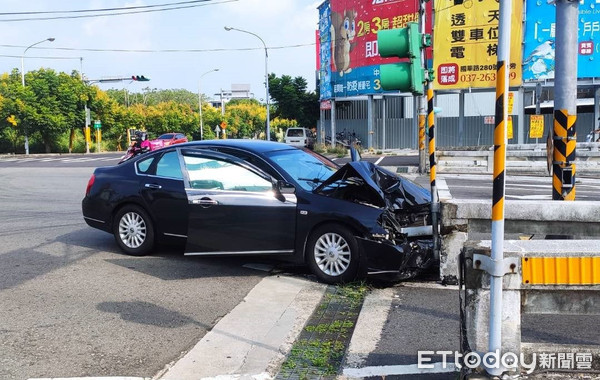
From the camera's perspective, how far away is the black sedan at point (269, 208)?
630 cm

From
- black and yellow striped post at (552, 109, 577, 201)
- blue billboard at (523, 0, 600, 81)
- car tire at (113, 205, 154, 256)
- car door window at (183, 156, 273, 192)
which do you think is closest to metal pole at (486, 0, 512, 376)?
car door window at (183, 156, 273, 192)

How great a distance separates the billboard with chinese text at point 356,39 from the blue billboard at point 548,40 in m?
5.95

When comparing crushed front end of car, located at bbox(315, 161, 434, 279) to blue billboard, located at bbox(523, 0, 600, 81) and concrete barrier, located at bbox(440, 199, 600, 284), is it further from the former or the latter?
blue billboard, located at bbox(523, 0, 600, 81)

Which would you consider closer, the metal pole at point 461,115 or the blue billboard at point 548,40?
the blue billboard at point 548,40

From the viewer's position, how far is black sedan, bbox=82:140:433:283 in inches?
248

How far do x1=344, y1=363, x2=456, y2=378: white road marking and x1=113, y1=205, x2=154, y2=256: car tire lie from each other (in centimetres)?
415

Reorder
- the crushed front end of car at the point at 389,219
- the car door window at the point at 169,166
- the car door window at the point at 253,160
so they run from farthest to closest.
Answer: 1. the car door window at the point at 169,166
2. the car door window at the point at 253,160
3. the crushed front end of car at the point at 389,219

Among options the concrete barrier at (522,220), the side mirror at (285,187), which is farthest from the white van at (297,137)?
the concrete barrier at (522,220)

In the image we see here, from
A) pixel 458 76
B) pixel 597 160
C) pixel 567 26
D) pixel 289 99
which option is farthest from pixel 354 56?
pixel 567 26

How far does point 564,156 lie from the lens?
7.48 meters

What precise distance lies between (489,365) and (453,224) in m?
2.92

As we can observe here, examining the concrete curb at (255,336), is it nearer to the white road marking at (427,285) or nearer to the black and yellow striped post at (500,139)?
the white road marking at (427,285)

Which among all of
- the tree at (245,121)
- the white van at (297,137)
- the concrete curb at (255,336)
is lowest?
the concrete curb at (255,336)

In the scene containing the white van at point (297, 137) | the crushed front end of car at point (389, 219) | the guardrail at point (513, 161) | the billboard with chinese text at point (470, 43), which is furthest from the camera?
the white van at point (297, 137)
